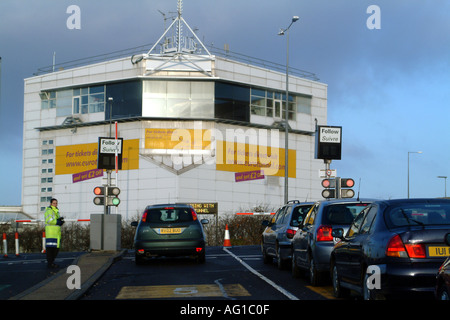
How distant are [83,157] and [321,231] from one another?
5004 centimetres

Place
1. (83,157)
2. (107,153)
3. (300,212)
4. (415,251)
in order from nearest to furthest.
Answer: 1. (415,251)
2. (300,212)
3. (107,153)
4. (83,157)

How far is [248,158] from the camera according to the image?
60781 millimetres

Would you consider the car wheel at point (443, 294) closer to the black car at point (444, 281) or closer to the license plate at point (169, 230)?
the black car at point (444, 281)

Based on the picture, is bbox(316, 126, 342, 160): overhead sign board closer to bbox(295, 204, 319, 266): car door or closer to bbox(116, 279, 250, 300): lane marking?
bbox(295, 204, 319, 266): car door

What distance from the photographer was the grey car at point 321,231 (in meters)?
13.1

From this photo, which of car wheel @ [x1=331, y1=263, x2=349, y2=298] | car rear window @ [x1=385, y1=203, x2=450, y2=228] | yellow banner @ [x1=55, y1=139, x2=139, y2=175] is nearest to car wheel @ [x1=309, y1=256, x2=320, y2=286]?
car wheel @ [x1=331, y1=263, x2=349, y2=298]

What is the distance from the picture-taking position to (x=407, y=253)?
8539 millimetres

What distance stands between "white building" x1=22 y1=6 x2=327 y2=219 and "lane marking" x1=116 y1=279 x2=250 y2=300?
4369 centimetres

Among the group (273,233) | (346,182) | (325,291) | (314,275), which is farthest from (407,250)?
(346,182)

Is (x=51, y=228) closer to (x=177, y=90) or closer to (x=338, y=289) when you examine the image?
(x=338, y=289)

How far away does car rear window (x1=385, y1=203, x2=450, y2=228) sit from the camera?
30.2 ft

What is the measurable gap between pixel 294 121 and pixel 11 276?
2019 inches

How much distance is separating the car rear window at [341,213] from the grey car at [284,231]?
2.62 meters
